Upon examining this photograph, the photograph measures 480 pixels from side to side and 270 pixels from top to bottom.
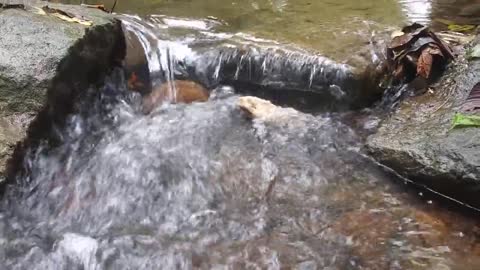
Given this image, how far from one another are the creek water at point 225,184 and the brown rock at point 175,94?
10cm

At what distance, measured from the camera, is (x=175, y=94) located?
513 cm

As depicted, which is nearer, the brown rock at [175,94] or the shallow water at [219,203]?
the shallow water at [219,203]

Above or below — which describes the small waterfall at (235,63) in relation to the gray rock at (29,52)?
below

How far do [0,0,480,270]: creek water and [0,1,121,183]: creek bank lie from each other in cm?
23

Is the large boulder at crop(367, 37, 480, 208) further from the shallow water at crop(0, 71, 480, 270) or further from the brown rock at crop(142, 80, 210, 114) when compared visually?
the brown rock at crop(142, 80, 210, 114)

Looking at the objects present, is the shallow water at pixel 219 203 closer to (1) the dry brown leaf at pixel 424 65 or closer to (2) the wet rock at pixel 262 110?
(2) the wet rock at pixel 262 110

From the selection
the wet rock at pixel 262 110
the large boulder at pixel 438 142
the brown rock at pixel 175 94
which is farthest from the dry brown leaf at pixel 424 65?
the brown rock at pixel 175 94

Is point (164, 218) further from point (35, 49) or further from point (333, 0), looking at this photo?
point (333, 0)

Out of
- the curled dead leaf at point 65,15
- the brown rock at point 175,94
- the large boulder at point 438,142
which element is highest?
the curled dead leaf at point 65,15

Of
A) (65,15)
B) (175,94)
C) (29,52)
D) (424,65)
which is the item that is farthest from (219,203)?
(65,15)

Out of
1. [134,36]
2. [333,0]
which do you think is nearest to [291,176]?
[134,36]

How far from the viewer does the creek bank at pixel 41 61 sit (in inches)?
154

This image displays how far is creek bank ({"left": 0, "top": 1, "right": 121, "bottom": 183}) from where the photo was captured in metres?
3.91

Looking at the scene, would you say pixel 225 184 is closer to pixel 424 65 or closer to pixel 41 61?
pixel 41 61
